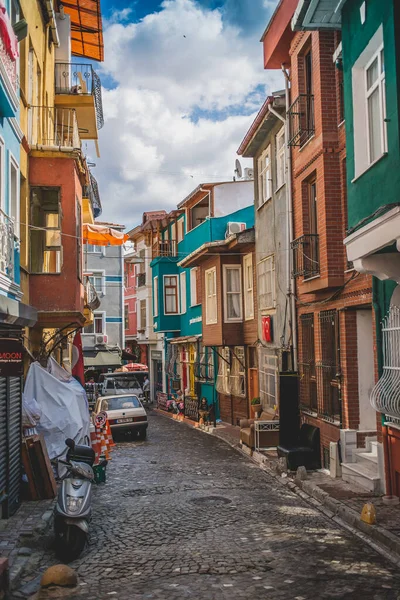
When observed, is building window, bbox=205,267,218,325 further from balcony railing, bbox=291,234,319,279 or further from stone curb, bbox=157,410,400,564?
stone curb, bbox=157,410,400,564

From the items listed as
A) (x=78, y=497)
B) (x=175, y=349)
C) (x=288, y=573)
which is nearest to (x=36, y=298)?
(x=78, y=497)

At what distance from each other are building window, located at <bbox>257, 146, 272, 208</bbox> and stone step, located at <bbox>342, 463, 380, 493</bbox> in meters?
9.64

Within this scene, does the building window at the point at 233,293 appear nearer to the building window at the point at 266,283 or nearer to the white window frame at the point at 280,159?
the building window at the point at 266,283

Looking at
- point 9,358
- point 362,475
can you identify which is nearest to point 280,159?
point 362,475

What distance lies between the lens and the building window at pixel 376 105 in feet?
32.6

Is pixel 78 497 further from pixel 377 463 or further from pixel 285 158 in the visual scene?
pixel 285 158

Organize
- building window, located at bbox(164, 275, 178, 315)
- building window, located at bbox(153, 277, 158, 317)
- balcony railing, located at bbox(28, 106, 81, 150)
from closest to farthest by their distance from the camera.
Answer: balcony railing, located at bbox(28, 106, 81, 150), building window, located at bbox(164, 275, 178, 315), building window, located at bbox(153, 277, 158, 317)

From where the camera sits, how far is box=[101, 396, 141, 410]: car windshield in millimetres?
22297

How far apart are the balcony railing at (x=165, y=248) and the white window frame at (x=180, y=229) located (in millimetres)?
1021

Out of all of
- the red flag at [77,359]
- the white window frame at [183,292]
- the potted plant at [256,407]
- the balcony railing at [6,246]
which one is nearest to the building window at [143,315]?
the white window frame at [183,292]

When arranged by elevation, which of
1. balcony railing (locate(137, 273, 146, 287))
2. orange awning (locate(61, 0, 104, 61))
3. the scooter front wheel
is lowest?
the scooter front wheel

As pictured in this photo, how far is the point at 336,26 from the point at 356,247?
432 cm

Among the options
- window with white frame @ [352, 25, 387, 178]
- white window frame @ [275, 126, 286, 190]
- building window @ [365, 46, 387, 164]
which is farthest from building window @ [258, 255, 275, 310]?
building window @ [365, 46, 387, 164]

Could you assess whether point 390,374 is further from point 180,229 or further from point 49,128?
point 180,229
